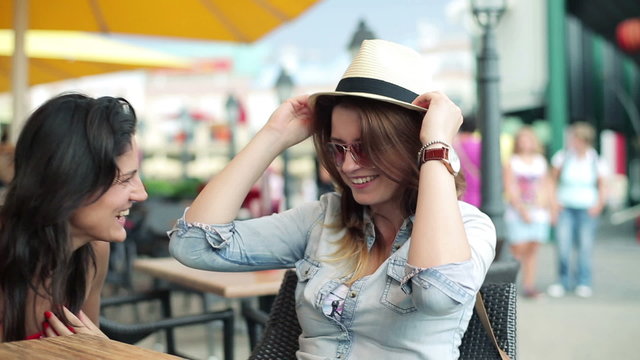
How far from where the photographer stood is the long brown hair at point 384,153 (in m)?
1.98

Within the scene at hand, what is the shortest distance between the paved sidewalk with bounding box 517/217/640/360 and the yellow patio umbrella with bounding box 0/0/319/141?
294 cm

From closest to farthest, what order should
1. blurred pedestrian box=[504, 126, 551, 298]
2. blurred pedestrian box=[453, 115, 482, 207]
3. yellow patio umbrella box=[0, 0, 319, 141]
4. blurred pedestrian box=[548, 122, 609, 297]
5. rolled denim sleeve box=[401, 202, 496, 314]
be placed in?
rolled denim sleeve box=[401, 202, 496, 314] < yellow patio umbrella box=[0, 0, 319, 141] < blurred pedestrian box=[453, 115, 482, 207] < blurred pedestrian box=[504, 126, 551, 298] < blurred pedestrian box=[548, 122, 609, 297]

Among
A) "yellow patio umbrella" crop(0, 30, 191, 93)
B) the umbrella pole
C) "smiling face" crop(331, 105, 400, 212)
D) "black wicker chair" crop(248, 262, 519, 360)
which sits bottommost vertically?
"black wicker chair" crop(248, 262, 519, 360)

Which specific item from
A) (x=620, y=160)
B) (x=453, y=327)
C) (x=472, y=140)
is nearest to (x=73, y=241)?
(x=453, y=327)

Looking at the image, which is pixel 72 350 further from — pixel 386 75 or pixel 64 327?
pixel 386 75

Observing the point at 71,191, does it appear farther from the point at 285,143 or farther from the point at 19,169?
the point at 285,143

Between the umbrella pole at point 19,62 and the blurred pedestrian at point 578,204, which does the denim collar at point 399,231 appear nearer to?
the umbrella pole at point 19,62

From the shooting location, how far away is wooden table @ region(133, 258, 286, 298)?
339 cm

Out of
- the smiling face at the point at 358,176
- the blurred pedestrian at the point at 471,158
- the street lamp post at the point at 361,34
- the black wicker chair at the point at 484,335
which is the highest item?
the street lamp post at the point at 361,34

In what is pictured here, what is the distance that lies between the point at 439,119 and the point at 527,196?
20.2 feet

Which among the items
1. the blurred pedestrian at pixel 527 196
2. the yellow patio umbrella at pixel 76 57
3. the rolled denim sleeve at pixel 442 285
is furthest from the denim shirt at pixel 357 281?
the yellow patio umbrella at pixel 76 57

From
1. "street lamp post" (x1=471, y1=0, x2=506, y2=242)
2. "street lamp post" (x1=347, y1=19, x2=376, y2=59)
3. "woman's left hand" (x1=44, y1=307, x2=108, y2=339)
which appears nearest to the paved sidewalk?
"street lamp post" (x1=471, y1=0, x2=506, y2=242)

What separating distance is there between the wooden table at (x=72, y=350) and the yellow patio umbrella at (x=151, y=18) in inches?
163

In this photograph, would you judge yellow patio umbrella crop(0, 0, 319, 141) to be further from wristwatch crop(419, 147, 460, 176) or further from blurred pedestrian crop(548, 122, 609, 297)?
wristwatch crop(419, 147, 460, 176)
